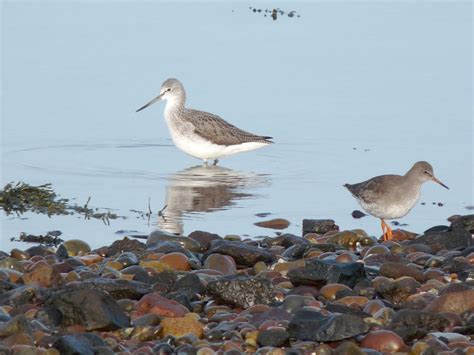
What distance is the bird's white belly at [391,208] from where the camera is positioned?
35.6 feet

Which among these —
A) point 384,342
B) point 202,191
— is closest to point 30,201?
point 202,191

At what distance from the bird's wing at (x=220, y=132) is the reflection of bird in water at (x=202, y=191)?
47 centimetres

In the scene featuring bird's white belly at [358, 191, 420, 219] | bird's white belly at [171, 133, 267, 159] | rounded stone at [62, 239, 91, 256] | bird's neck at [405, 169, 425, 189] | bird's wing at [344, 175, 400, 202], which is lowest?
rounded stone at [62, 239, 91, 256]

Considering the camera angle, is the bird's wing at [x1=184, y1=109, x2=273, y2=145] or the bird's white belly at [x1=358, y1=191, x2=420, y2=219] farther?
the bird's wing at [x1=184, y1=109, x2=273, y2=145]

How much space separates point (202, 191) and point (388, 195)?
2.79 meters

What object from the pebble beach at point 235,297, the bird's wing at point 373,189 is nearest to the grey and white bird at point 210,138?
the bird's wing at point 373,189

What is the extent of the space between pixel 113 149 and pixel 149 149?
1.82ft

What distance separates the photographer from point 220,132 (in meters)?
15.1

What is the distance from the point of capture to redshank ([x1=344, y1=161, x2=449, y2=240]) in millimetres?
10859

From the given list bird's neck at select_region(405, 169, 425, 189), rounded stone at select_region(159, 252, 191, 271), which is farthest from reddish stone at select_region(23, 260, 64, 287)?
bird's neck at select_region(405, 169, 425, 189)

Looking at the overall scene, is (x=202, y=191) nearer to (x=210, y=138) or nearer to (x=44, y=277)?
(x=210, y=138)

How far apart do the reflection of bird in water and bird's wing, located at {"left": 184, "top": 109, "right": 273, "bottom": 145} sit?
467mm

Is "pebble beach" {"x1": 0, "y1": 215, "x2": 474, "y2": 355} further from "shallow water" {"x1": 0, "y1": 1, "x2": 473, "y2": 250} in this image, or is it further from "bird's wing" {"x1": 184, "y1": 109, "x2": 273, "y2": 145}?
"bird's wing" {"x1": 184, "y1": 109, "x2": 273, "y2": 145}

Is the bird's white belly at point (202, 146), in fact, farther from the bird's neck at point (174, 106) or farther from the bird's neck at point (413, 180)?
the bird's neck at point (413, 180)
